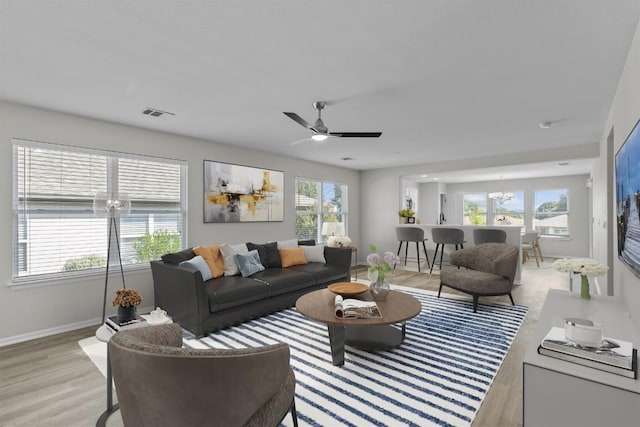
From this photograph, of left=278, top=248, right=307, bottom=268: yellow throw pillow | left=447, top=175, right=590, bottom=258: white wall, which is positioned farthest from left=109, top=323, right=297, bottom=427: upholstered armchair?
left=447, top=175, right=590, bottom=258: white wall

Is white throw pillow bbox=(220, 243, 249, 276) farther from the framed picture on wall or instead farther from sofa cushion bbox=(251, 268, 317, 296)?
the framed picture on wall

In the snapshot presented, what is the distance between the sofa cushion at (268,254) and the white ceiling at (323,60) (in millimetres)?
1721

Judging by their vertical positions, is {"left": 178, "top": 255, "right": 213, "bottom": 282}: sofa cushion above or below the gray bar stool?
below

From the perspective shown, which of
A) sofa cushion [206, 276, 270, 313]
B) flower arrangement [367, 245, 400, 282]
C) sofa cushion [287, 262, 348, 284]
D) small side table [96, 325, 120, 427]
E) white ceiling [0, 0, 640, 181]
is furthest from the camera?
sofa cushion [287, 262, 348, 284]

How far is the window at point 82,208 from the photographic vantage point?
10.7ft

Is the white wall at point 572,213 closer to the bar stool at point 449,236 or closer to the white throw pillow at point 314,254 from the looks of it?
the bar stool at point 449,236

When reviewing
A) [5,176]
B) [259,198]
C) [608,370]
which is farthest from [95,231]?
[608,370]

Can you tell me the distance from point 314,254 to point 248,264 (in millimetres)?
1298

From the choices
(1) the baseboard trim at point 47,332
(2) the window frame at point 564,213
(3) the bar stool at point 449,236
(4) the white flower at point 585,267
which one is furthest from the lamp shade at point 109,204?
(2) the window frame at point 564,213

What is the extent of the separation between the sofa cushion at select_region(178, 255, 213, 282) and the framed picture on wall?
3.91 feet

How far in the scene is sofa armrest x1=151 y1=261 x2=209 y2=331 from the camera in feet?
10.3

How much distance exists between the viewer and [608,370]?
1.39 m

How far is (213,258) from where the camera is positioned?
13.1 ft

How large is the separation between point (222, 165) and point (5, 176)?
2.44m
